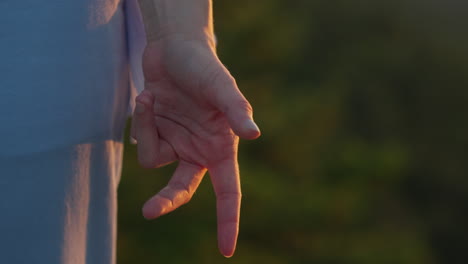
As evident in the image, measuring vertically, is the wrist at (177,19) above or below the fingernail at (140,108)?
above

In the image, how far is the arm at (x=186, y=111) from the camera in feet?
3.07

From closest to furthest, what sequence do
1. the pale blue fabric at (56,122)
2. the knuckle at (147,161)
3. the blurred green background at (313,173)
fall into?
the pale blue fabric at (56,122)
the knuckle at (147,161)
the blurred green background at (313,173)

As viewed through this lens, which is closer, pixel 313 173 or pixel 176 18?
pixel 176 18

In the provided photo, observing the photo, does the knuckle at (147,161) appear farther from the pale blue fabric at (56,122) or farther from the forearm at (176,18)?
the forearm at (176,18)

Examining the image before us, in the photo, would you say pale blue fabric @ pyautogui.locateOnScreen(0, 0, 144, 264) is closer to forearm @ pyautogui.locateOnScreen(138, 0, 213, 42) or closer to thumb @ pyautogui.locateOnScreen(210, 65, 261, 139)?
forearm @ pyautogui.locateOnScreen(138, 0, 213, 42)

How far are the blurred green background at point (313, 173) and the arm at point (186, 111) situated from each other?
9.43 feet

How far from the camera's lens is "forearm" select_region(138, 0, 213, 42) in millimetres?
978

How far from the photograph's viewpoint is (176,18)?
979 mm

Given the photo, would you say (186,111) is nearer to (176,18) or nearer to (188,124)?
(188,124)

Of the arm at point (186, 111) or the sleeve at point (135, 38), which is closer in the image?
the arm at point (186, 111)

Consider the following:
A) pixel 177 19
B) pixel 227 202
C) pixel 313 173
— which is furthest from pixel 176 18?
pixel 313 173

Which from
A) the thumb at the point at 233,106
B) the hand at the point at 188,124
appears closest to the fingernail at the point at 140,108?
the hand at the point at 188,124

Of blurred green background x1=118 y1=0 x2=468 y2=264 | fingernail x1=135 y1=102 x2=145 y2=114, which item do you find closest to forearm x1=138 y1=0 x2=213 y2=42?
fingernail x1=135 y1=102 x2=145 y2=114

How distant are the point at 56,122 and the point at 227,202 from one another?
255mm
